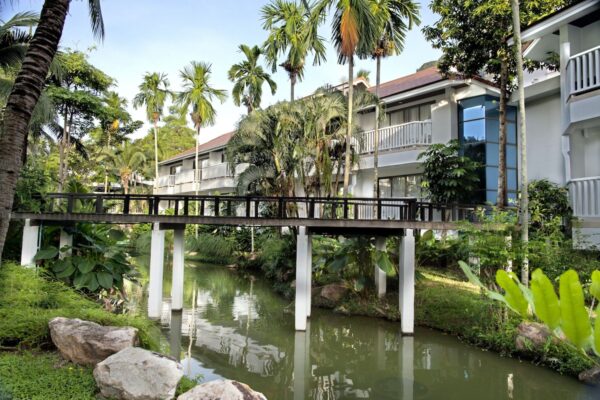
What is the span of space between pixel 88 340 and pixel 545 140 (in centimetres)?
1494

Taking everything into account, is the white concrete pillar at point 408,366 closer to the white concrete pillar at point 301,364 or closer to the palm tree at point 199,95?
the white concrete pillar at point 301,364

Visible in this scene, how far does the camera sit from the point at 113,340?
22.0 ft

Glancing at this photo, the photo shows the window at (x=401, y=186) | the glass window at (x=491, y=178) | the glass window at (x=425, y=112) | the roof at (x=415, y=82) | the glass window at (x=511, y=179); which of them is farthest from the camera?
the window at (x=401, y=186)

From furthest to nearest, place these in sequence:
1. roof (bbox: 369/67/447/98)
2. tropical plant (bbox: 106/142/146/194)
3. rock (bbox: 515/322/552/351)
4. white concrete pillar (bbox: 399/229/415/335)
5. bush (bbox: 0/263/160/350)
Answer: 1. tropical plant (bbox: 106/142/146/194)
2. roof (bbox: 369/67/447/98)
3. white concrete pillar (bbox: 399/229/415/335)
4. rock (bbox: 515/322/552/351)
5. bush (bbox: 0/263/160/350)

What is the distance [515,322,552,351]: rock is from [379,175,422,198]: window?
382 inches

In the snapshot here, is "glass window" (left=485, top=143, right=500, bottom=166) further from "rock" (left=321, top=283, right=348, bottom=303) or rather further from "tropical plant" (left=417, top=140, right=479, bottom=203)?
"rock" (left=321, top=283, right=348, bottom=303)

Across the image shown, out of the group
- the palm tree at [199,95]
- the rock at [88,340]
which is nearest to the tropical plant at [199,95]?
the palm tree at [199,95]

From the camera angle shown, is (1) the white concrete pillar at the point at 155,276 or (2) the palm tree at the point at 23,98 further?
(1) the white concrete pillar at the point at 155,276

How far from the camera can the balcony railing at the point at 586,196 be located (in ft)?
36.7

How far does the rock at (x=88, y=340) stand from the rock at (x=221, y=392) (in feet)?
5.99

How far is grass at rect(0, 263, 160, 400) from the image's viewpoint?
230 inches

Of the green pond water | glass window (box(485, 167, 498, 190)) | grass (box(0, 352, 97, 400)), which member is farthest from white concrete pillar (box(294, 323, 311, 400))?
glass window (box(485, 167, 498, 190))

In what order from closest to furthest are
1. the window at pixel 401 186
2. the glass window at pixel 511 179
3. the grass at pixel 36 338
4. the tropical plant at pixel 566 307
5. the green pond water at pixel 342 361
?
the tropical plant at pixel 566 307, the grass at pixel 36 338, the green pond water at pixel 342 361, the glass window at pixel 511 179, the window at pixel 401 186

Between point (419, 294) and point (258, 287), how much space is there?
873cm
